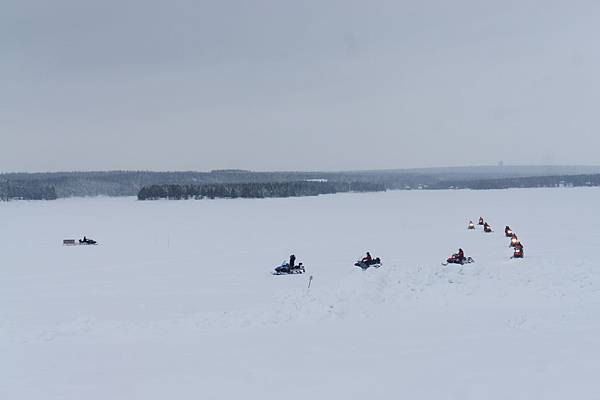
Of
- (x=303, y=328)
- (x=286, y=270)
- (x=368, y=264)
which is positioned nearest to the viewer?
(x=303, y=328)

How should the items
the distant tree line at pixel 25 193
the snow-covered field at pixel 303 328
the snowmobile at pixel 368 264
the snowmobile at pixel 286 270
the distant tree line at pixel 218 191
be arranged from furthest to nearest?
the distant tree line at pixel 25 193 < the distant tree line at pixel 218 191 < the snowmobile at pixel 368 264 < the snowmobile at pixel 286 270 < the snow-covered field at pixel 303 328

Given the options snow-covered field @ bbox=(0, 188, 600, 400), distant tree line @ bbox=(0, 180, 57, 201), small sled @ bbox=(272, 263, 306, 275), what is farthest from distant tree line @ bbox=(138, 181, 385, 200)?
small sled @ bbox=(272, 263, 306, 275)

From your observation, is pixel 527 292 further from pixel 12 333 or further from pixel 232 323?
pixel 12 333

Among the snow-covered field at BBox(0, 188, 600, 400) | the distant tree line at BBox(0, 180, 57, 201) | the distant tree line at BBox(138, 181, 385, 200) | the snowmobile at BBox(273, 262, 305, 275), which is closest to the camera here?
the snow-covered field at BBox(0, 188, 600, 400)

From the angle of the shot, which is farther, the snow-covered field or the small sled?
the small sled

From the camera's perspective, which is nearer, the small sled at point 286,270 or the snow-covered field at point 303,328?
the snow-covered field at point 303,328

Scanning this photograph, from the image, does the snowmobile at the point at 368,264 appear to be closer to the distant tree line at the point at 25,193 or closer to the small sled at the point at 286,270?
the small sled at the point at 286,270

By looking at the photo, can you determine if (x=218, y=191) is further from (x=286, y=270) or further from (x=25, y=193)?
(x=286, y=270)

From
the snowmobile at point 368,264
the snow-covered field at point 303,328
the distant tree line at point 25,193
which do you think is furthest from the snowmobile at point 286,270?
the distant tree line at point 25,193

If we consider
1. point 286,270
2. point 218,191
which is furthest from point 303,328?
point 218,191

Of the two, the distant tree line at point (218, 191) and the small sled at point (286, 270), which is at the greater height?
the distant tree line at point (218, 191)

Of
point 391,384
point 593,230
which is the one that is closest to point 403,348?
point 391,384

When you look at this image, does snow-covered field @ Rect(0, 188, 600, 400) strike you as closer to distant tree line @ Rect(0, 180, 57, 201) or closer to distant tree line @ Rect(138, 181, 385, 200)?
distant tree line @ Rect(138, 181, 385, 200)

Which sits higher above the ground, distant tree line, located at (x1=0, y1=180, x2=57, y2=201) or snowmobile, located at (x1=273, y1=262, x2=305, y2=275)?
distant tree line, located at (x1=0, y1=180, x2=57, y2=201)
